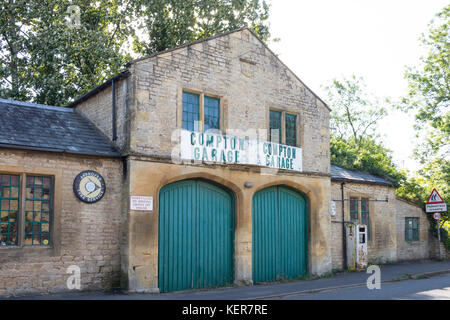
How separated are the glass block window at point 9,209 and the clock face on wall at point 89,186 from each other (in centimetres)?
137

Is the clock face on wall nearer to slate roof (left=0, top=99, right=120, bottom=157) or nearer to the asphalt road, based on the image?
slate roof (left=0, top=99, right=120, bottom=157)

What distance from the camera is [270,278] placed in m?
15.2

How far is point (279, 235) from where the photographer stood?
15.7 metres

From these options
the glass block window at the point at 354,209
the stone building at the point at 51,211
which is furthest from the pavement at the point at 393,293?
the glass block window at the point at 354,209

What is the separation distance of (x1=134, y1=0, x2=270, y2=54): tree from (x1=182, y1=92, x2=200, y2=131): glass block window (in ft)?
40.1

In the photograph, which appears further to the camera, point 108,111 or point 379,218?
point 379,218

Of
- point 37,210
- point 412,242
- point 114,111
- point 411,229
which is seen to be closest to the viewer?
point 37,210

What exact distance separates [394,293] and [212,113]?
7100 mm

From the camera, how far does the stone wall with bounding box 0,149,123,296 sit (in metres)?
10.7

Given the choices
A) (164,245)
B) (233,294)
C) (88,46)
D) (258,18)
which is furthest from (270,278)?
(258,18)

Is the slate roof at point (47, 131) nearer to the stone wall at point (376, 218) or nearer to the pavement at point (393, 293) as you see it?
the pavement at point (393, 293)

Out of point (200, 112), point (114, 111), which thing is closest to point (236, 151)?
point (200, 112)

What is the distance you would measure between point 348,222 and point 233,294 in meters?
7.97

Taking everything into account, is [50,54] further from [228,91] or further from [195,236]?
[195,236]
